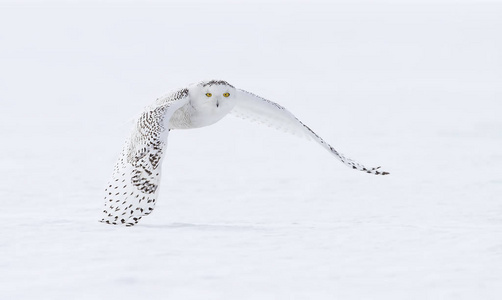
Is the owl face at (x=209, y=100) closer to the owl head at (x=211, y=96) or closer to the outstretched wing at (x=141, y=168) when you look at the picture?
the owl head at (x=211, y=96)

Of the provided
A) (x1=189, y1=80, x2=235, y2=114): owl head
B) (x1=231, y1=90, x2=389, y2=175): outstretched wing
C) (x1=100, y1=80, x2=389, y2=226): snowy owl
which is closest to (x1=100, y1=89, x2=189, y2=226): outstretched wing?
(x1=100, y1=80, x2=389, y2=226): snowy owl

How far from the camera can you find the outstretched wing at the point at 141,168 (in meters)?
9.48

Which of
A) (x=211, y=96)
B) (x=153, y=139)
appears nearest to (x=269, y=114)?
(x=211, y=96)

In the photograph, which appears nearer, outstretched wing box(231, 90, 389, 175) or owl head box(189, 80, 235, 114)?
owl head box(189, 80, 235, 114)

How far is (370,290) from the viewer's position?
25.6 feet

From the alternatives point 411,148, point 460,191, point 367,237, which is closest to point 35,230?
point 367,237

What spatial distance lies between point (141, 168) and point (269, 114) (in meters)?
2.86

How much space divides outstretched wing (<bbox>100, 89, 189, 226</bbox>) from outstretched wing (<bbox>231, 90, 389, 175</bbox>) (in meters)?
1.41

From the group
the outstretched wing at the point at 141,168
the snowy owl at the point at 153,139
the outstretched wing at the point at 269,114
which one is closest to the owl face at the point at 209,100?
the snowy owl at the point at 153,139

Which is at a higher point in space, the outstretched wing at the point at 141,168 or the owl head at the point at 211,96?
the owl head at the point at 211,96

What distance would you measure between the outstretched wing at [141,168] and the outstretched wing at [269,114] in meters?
1.41

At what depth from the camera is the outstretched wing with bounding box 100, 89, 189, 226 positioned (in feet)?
31.1

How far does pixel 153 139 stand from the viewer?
31.1 ft

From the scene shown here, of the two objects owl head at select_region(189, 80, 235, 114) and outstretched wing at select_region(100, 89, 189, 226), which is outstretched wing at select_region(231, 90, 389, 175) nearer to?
owl head at select_region(189, 80, 235, 114)
